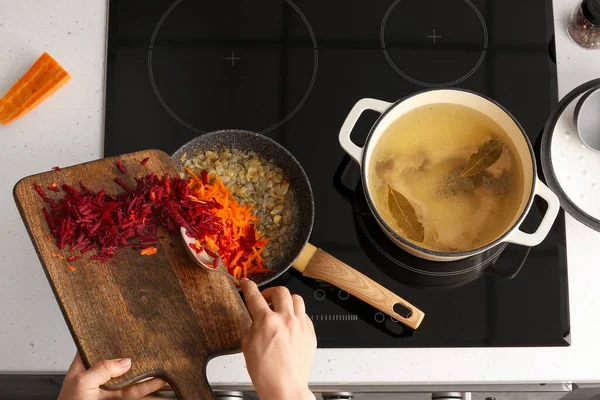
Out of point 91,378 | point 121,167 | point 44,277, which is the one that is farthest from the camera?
point 44,277

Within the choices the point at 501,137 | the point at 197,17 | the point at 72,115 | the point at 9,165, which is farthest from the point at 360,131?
the point at 9,165

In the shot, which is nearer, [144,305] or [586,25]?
[144,305]

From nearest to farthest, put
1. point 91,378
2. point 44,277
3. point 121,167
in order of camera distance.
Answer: point 91,378 < point 121,167 < point 44,277

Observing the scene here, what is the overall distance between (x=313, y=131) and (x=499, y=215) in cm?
35

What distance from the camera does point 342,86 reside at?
1.11 meters

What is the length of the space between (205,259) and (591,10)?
0.77m

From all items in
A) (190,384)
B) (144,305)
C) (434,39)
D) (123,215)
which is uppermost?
(434,39)

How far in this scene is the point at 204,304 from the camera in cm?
87

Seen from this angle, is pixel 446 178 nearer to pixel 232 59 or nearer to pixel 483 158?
pixel 483 158

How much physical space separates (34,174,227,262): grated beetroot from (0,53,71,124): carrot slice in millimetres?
278

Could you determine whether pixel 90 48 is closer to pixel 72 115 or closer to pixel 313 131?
pixel 72 115

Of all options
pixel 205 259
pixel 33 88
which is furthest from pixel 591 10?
pixel 33 88

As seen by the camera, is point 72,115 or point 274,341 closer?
point 274,341

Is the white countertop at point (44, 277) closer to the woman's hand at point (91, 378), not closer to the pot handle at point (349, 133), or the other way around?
the woman's hand at point (91, 378)
